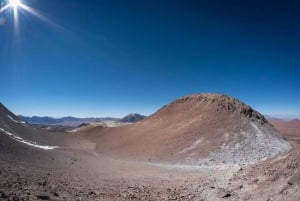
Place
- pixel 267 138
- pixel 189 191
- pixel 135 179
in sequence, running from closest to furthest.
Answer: pixel 189 191, pixel 135 179, pixel 267 138

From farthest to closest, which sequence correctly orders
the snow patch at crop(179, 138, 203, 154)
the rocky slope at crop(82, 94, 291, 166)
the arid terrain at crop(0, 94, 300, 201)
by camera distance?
the snow patch at crop(179, 138, 203, 154) < the rocky slope at crop(82, 94, 291, 166) < the arid terrain at crop(0, 94, 300, 201)

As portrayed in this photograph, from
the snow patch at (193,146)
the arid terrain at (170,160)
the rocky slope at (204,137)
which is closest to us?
the arid terrain at (170,160)

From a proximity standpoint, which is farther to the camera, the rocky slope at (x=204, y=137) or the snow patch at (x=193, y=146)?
the snow patch at (x=193, y=146)

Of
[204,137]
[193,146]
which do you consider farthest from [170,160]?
[204,137]

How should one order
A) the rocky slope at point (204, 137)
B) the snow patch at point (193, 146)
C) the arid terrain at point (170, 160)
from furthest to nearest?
the snow patch at point (193, 146) → the rocky slope at point (204, 137) → the arid terrain at point (170, 160)

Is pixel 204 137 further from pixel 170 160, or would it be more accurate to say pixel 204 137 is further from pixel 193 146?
pixel 170 160

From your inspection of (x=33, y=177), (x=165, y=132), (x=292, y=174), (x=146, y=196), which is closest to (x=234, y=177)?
(x=292, y=174)

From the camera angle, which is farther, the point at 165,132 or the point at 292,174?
the point at 165,132

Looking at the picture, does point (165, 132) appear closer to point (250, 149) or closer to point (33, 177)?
point (250, 149)
